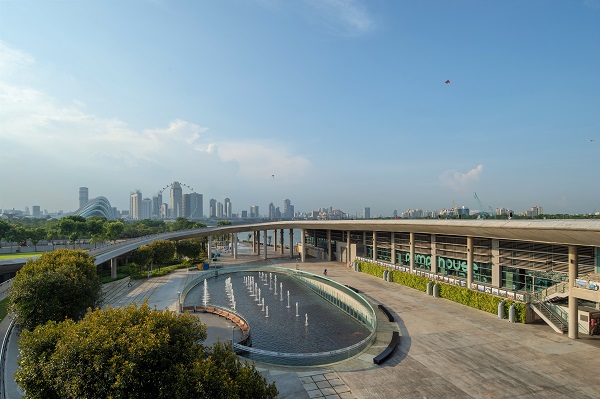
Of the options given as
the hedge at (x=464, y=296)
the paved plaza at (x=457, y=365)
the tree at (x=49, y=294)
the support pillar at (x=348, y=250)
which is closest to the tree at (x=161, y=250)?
the paved plaza at (x=457, y=365)

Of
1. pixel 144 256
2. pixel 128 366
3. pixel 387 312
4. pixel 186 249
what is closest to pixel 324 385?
pixel 128 366

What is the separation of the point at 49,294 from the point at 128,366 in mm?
14825

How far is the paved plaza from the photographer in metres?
15.1

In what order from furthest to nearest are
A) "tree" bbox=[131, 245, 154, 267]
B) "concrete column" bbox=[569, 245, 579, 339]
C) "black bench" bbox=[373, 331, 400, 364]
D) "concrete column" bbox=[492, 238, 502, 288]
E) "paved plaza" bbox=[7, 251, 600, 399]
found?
"tree" bbox=[131, 245, 154, 267] < "concrete column" bbox=[492, 238, 502, 288] < "concrete column" bbox=[569, 245, 579, 339] < "black bench" bbox=[373, 331, 400, 364] < "paved plaza" bbox=[7, 251, 600, 399]

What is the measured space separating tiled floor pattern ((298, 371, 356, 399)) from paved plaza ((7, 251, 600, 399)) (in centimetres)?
5

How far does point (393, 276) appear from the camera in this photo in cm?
3941

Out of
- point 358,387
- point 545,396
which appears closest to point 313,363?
point 358,387

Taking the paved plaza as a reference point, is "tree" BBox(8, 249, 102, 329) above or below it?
above

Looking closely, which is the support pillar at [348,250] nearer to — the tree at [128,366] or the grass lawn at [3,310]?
the grass lawn at [3,310]

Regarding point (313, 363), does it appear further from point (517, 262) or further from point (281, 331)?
point (517, 262)

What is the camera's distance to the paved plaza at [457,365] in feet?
49.6

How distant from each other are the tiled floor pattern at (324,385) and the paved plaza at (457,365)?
5 centimetres

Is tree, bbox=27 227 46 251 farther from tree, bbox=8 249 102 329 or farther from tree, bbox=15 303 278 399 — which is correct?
tree, bbox=15 303 278 399

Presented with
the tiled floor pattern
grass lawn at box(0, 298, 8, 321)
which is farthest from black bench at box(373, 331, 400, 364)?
grass lawn at box(0, 298, 8, 321)
